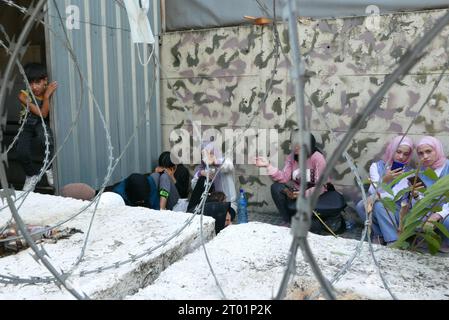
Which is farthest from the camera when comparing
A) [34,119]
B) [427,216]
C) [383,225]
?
[34,119]

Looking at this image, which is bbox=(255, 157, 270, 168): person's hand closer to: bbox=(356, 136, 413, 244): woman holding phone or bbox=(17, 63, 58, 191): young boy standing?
bbox=(356, 136, 413, 244): woman holding phone

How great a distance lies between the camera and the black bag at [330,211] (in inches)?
166

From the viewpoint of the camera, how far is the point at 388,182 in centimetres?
381

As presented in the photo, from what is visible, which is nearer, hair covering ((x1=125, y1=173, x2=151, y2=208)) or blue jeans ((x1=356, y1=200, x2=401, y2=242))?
blue jeans ((x1=356, y1=200, x2=401, y2=242))

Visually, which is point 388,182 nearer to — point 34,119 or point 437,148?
point 437,148

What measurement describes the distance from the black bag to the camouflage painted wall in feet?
1.03

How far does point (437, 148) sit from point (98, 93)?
3.58m

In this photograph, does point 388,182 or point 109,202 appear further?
point 388,182

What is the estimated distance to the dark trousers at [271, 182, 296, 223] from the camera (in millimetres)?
4438

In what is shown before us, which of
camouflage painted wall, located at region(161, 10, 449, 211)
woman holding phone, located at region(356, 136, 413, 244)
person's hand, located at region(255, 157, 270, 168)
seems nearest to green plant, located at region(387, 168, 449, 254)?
woman holding phone, located at region(356, 136, 413, 244)

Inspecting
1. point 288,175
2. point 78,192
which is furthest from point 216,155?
point 78,192

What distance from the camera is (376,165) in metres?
4.19

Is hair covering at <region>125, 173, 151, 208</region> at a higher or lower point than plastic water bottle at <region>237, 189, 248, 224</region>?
higher

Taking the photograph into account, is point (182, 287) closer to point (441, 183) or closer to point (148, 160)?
point (441, 183)
